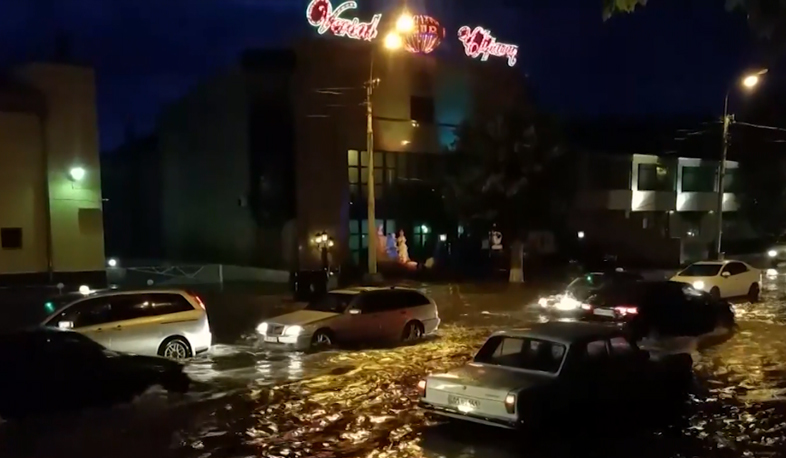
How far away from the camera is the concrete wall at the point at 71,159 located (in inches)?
1160

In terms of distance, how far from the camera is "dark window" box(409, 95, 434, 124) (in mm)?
41219

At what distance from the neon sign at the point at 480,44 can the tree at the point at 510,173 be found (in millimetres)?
8154

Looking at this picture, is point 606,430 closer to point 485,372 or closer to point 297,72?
point 485,372

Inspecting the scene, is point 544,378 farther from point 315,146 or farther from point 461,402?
point 315,146

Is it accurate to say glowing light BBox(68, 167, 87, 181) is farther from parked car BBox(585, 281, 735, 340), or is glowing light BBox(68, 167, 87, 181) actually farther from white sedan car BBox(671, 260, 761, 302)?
white sedan car BBox(671, 260, 761, 302)

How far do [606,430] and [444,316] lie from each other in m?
14.1

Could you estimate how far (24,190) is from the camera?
2895cm

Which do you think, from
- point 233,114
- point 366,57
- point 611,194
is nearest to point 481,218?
point 366,57

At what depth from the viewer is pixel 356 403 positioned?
12250 millimetres

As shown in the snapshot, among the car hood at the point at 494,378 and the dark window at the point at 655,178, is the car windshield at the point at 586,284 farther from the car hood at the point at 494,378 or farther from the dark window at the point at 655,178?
the dark window at the point at 655,178

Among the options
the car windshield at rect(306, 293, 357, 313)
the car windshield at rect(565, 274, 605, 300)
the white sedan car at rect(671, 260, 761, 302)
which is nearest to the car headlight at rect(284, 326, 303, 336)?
the car windshield at rect(306, 293, 357, 313)

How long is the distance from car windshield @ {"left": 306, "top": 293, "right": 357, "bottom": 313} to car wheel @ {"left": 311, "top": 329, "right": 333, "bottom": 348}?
0.80 metres

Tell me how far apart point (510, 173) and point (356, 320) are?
62.7ft

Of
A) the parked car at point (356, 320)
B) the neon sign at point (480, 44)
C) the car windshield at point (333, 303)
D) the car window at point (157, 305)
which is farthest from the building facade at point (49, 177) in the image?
the neon sign at point (480, 44)
